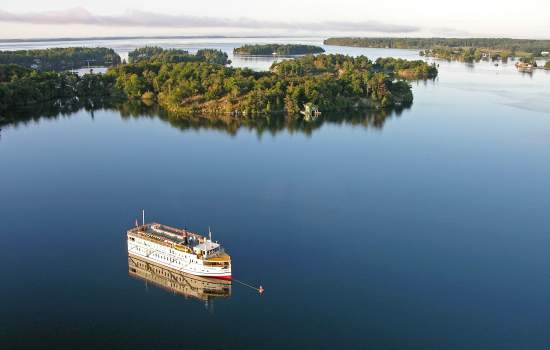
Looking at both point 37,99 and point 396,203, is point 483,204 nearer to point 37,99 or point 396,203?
point 396,203

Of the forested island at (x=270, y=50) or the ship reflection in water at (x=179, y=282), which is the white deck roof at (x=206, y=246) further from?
the forested island at (x=270, y=50)

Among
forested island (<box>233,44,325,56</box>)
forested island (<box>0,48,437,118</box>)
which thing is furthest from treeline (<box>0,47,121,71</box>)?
forested island (<box>233,44,325,56</box>)

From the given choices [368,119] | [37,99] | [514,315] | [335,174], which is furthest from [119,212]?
[37,99]

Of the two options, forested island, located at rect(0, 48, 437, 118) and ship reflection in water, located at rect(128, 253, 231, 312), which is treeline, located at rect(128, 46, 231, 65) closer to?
forested island, located at rect(0, 48, 437, 118)

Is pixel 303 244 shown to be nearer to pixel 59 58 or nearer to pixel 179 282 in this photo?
pixel 179 282

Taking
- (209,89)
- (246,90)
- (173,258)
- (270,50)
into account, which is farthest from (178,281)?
(270,50)

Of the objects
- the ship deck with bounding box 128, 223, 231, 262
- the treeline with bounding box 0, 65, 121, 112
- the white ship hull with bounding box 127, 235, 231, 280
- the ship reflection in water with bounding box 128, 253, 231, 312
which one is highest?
the treeline with bounding box 0, 65, 121, 112
